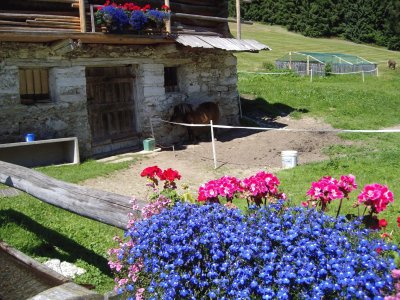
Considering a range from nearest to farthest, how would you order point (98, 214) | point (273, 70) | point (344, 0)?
1. point (98, 214)
2. point (273, 70)
3. point (344, 0)

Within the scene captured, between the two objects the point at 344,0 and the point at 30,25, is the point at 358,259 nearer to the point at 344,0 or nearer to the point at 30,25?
the point at 30,25

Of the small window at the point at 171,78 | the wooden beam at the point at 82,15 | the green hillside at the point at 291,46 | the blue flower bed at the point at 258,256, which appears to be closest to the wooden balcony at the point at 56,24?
the wooden beam at the point at 82,15

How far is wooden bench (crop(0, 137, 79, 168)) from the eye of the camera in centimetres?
1029

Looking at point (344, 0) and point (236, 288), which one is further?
point (344, 0)

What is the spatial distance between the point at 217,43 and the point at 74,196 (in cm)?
922

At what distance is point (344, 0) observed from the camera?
53.4 metres

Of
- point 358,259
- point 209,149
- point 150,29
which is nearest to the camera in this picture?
point 358,259

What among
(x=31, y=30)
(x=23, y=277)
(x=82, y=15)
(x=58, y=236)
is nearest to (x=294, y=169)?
(x=58, y=236)

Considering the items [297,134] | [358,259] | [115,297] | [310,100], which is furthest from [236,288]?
[310,100]

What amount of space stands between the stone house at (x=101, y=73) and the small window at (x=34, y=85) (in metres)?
0.02

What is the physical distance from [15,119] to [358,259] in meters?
8.93

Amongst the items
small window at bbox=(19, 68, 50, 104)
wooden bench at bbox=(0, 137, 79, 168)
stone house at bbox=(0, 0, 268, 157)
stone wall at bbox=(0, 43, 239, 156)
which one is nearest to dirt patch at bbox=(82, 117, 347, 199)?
stone wall at bbox=(0, 43, 239, 156)

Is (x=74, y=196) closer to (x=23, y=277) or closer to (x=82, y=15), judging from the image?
(x=23, y=277)

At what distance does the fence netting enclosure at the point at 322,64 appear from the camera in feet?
95.7
